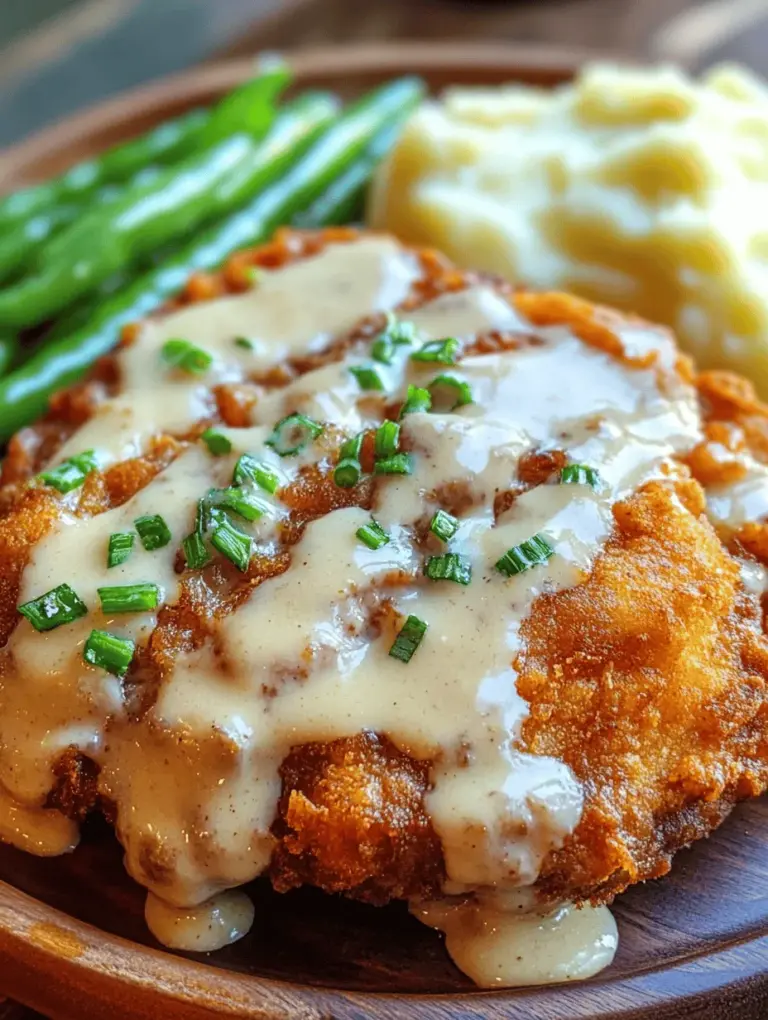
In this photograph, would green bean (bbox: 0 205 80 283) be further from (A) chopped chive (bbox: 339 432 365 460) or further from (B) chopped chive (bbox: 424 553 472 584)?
(B) chopped chive (bbox: 424 553 472 584)

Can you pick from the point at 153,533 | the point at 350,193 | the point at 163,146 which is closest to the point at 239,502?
the point at 153,533

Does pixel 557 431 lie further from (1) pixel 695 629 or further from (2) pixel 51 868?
(2) pixel 51 868

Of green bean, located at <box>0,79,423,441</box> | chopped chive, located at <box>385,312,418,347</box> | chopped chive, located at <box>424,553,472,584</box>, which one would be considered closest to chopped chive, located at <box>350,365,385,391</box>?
chopped chive, located at <box>385,312,418,347</box>

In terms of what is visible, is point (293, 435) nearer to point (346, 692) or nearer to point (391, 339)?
point (391, 339)

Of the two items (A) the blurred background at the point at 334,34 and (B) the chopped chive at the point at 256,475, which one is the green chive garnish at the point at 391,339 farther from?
(A) the blurred background at the point at 334,34

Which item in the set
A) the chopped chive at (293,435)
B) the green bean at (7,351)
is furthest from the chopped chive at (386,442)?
the green bean at (7,351)

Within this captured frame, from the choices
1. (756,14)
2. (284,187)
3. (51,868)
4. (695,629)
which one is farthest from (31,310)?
(756,14)
